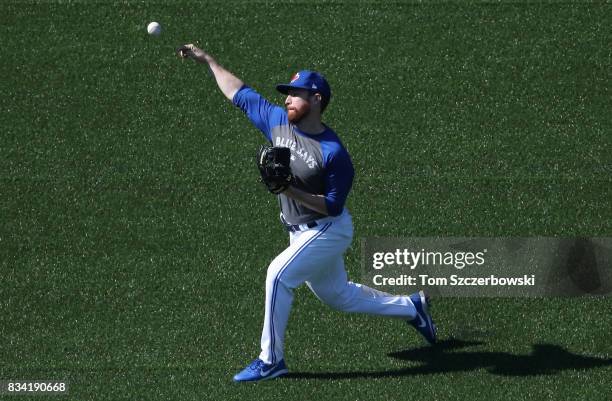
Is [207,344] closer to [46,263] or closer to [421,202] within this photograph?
[46,263]

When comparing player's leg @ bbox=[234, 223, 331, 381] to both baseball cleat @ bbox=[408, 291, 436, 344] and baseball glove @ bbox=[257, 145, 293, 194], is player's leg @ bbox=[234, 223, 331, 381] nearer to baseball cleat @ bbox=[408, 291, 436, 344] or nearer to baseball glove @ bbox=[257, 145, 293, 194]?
baseball glove @ bbox=[257, 145, 293, 194]

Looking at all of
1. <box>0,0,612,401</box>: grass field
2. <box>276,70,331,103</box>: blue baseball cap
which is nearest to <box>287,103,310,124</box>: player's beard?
<box>276,70,331,103</box>: blue baseball cap

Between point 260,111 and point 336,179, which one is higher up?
point 260,111

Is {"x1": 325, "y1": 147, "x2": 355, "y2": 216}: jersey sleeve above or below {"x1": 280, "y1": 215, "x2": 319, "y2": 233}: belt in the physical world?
above

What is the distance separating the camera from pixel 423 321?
356 inches

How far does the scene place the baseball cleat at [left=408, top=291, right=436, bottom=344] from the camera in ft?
29.7

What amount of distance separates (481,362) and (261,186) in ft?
8.26

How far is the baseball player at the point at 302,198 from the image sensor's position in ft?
27.1

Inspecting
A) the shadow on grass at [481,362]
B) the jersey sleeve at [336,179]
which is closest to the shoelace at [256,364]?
the shadow on grass at [481,362]

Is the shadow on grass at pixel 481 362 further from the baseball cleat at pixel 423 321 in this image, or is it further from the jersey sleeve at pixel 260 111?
the jersey sleeve at pixel 260 111

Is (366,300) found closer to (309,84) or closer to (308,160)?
(308,160)

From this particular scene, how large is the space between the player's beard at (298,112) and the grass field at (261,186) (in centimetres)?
169

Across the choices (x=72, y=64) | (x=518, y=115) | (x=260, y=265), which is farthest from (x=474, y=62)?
(x=72, y=64)

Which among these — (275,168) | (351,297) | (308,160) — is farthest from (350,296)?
(275,168)
